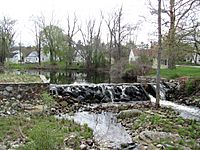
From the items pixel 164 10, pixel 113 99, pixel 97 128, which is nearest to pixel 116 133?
pixel 97 128

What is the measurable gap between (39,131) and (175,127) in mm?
5149

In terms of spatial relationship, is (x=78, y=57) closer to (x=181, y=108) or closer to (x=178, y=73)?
(x=178, y=73)

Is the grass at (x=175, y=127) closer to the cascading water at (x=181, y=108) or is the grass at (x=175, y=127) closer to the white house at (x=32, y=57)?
the cascading water at (x=181, y=108)

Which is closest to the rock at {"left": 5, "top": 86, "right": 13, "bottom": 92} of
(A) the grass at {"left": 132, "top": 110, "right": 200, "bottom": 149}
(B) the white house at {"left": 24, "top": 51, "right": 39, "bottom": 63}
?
(A) the grass at {"left": 132, "top": 110, "right": 200, "bottom": 149}

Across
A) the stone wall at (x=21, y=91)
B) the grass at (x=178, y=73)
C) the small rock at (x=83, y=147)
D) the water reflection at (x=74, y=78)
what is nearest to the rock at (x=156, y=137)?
the small rock at (x=83, y=147)

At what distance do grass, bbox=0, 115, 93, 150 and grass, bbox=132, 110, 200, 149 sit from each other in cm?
199

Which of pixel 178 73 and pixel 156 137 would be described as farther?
pixel 178 73

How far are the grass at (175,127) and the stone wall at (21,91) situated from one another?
4903 millimetres

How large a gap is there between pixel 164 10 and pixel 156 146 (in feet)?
50.6

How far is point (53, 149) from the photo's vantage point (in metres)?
5.60

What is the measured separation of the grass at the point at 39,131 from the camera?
5500 millimetres

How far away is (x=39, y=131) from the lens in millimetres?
5562

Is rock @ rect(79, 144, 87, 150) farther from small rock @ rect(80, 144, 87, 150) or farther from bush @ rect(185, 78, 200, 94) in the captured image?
bush @ rect(185, 78, 200, 94)

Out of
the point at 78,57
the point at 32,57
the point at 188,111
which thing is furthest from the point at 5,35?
the point at 188,111
